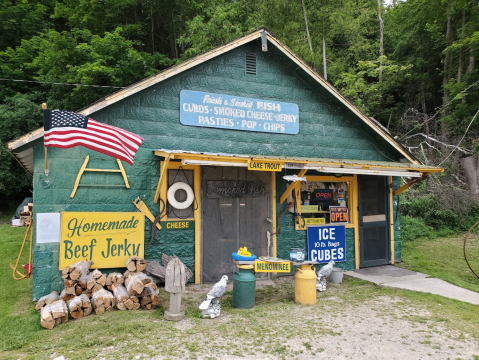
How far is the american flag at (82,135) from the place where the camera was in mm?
5180

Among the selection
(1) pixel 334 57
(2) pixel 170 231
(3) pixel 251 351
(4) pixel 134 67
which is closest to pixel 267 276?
(2) pixel 170 231

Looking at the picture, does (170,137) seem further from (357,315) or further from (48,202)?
(357,315)

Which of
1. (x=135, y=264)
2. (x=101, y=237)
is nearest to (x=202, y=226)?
(x=135, y=264)

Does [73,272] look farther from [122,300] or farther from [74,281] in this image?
[122,300]

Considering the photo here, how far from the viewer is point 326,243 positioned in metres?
8.64

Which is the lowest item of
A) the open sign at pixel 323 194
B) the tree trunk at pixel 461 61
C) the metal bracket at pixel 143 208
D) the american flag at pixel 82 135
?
the metal bracket at pixel 143 208

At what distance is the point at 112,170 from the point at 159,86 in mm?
2111

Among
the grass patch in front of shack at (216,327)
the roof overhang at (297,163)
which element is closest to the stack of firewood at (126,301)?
the grass patch in front of shack at (216,327)

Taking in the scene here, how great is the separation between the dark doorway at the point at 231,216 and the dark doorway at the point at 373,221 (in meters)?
2.95

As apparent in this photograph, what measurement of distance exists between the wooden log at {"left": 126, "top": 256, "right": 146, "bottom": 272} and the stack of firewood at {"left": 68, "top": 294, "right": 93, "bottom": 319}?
37.8 inches

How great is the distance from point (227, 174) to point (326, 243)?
3.28 m

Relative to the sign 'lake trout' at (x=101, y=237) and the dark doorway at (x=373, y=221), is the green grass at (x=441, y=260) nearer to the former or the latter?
the dark doorway at (x=373, y=221)

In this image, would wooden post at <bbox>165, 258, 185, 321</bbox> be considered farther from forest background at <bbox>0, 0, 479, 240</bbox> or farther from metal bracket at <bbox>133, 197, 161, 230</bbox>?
forest background at <bbox>0, 0, 479, 240</bbox>

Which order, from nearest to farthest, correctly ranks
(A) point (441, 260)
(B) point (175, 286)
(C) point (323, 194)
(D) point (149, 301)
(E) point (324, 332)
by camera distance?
(E) point (324, 332), (B) point (175, 286), (D) point (149, 301), (C) point (323, 194), (A) point (441, 260)
